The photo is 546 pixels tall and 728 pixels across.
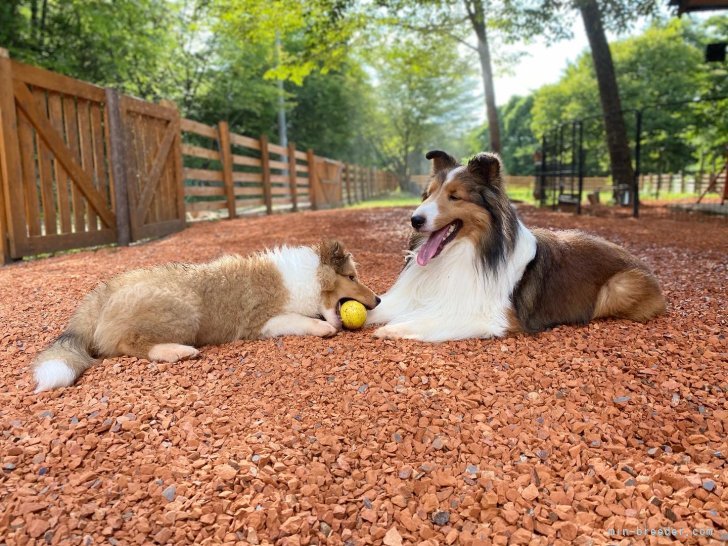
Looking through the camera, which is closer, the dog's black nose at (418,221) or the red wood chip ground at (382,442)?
the red wood chip ground at (382,442)

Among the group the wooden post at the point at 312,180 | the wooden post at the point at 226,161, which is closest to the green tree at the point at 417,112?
the wooden post at the point at 312,180

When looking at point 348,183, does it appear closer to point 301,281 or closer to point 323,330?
point 301,281

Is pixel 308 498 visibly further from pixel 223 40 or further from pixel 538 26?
pixel 223 40

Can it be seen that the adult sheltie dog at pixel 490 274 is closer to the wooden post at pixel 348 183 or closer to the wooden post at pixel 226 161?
the wooden post at pixel 226 161

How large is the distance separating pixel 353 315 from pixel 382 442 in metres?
1.77

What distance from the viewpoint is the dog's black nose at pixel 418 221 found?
351cm

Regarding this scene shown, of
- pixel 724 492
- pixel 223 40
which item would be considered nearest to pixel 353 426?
pixel 724 492

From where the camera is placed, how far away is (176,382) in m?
3.04

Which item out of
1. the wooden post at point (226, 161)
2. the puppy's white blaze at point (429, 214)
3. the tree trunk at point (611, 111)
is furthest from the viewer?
the tree trunk at point (611, 111)

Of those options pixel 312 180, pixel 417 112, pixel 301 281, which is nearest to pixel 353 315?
pixel 301 281

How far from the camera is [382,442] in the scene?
2.39 metres

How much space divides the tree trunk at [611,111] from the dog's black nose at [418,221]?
13028mm

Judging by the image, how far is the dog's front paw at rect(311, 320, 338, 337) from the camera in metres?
3.91

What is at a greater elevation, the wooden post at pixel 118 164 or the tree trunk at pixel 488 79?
the tree trunk at pixel 488 79
